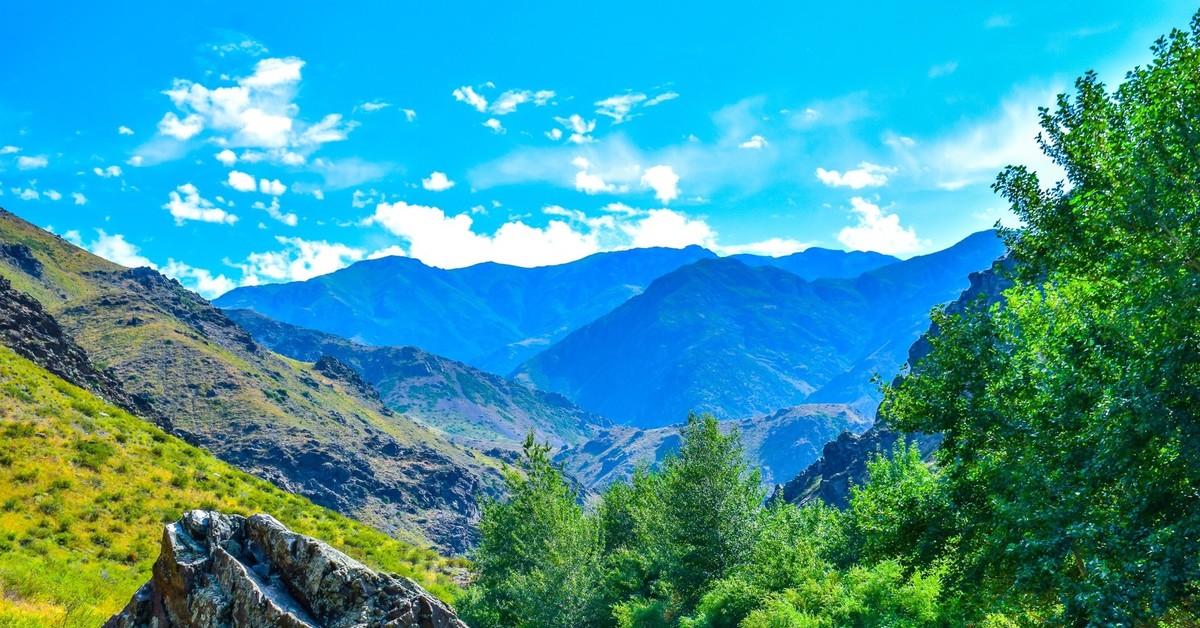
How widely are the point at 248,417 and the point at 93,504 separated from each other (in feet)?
391

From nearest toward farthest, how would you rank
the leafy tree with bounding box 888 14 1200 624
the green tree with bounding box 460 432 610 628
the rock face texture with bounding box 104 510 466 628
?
the rock face texture with bounding box 104 510 466 628 → the leafy tree with bounding box 888 14 1200 624 → the green tree with bounding box 460 432 610 628

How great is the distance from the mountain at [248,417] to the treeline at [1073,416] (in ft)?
380

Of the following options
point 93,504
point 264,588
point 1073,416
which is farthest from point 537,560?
point 1073,416

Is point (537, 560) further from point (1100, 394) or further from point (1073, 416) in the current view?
point (1100, 394)

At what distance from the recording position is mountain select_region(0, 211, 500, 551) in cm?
13775

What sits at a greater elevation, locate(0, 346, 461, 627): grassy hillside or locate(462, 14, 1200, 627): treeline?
locate(462, 14, 1200, 627): treeline

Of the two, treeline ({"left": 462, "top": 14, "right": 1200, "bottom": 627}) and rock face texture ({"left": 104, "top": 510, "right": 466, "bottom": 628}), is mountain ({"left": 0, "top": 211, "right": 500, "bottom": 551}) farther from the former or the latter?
treeline ({"left": 462, "top": 14, "right": 1200, "bottom": 627})

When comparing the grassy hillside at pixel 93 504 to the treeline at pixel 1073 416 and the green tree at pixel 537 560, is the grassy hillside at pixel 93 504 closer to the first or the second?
the green tree at pixel 537 560

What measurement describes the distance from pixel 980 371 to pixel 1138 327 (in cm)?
499

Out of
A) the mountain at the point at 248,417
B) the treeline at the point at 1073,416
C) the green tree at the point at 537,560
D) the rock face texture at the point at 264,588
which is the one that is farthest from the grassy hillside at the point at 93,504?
the mountain at the point at 248,417

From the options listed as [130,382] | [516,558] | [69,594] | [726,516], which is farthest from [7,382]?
[130,382]

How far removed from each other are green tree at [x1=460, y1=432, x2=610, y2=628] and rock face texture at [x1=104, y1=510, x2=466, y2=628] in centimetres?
2916

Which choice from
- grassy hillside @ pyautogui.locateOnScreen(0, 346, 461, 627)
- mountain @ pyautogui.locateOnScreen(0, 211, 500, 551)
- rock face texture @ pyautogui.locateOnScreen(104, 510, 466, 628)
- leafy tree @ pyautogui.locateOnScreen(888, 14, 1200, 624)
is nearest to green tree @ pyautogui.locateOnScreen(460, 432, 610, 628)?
grassy hillside @ pyautogui.locateOnScreen(0, 346, 461, 627)

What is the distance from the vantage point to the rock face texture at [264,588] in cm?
1085
